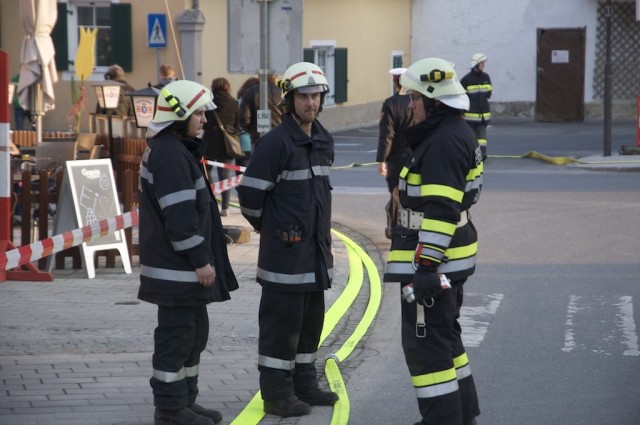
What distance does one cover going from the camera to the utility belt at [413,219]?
239 inches

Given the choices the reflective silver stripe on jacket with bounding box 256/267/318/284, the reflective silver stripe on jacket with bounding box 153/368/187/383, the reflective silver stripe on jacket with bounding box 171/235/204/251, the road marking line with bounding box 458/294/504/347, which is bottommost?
the road marking line with bounding box 458/294/504/347

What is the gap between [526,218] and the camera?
1507 centimetres

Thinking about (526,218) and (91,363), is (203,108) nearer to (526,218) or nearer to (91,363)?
(91,363)

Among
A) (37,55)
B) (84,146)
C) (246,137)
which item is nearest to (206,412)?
(84,146)

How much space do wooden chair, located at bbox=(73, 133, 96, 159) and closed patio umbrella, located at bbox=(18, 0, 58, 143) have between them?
77.3 inches

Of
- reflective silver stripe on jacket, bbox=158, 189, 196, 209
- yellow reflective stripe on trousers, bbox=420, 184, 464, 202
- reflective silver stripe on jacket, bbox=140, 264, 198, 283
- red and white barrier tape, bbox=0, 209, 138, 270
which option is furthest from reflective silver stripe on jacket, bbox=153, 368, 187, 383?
red and white barrier tape, bbox=0, 209, 138, 270

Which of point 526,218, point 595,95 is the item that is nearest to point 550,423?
point 526,218

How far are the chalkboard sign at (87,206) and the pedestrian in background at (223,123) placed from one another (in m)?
3.16

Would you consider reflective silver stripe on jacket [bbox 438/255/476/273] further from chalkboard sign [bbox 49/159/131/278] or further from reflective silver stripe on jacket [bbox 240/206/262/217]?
chalkboard sign [bbox 49/159/131/278]

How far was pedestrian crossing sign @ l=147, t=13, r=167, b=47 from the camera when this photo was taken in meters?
24.2

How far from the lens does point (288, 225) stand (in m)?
6.79

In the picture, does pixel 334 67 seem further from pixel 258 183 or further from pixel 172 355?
pixel 172 355

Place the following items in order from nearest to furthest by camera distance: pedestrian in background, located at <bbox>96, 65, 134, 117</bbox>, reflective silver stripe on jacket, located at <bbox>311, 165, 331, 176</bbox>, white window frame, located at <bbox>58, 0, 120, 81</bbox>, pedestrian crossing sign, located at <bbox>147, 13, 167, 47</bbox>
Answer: reflective silver stripe on jacket, located at <bbox>311, 165, 331, 176</bbox> < pedestrian in background, located at <bbox>96, 65, 134, 117</bbox> < pedestrian crossing sign, located at <bbox>147, 13, 167, 47</bbox> < white window frame, located at <bbox>58, 0, 120, 81</bbox>

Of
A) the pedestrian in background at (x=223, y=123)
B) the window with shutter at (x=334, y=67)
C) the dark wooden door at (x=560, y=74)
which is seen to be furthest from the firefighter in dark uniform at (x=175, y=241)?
the dark wooden door at (x=560, y=74)
